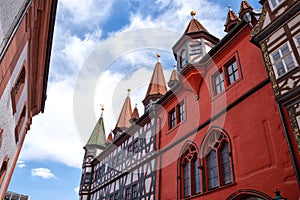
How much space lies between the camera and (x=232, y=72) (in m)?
11.3

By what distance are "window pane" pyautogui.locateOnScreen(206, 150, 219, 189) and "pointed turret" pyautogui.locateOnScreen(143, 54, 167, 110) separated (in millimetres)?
10227

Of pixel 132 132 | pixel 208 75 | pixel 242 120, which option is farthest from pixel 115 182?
pixel 242 120

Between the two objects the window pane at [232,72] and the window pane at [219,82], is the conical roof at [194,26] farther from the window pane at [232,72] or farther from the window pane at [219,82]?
the window pane at [232,72]

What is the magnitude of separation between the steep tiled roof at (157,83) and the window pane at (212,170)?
10.8 metres

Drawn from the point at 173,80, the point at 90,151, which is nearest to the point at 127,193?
the point at 173,80

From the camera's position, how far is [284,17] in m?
8.56

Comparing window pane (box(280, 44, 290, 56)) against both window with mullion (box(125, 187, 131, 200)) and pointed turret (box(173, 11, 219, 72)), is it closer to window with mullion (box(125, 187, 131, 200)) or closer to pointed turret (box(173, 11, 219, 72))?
pointed turret (box(173, 11, 219, 72))

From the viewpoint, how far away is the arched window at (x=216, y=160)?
9938 millimetres

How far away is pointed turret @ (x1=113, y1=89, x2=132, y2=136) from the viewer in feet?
89.7

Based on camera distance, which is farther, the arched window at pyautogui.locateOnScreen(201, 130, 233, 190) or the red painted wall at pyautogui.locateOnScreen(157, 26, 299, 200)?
the arched window at pyautogui.locateOnScreen(201, 130, 233, 190)

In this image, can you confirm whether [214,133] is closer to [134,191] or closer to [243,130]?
[243,130]

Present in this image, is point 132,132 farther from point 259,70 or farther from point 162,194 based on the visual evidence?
point 259,70

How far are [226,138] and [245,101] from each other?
1688 mm

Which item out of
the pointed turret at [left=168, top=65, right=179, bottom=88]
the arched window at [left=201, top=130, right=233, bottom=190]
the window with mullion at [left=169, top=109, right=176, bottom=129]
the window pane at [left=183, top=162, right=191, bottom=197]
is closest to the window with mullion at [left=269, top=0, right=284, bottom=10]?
the arched window at [left=201, top=130, right=233, bottom=190]
